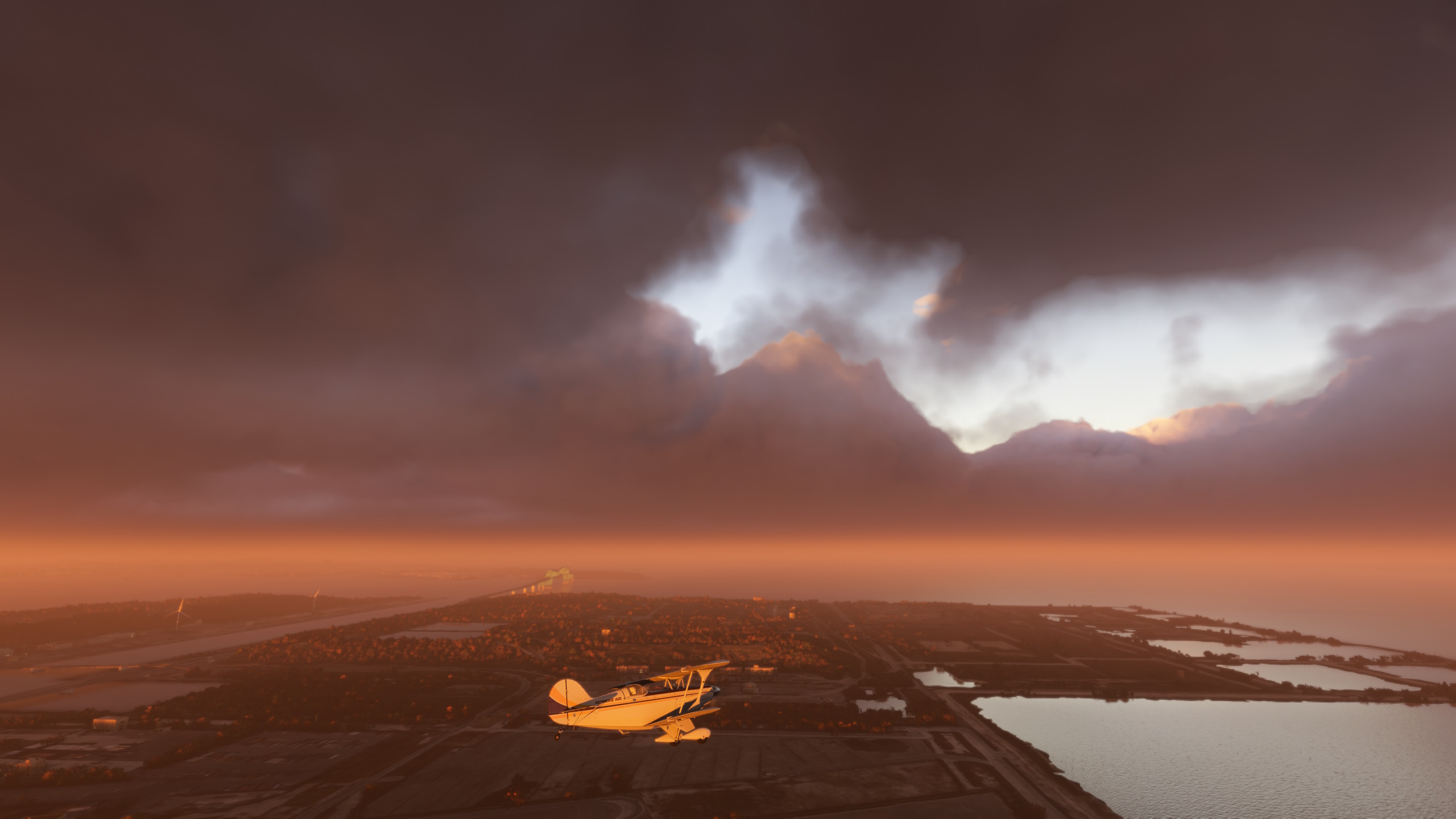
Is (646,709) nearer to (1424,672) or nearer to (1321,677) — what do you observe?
(1321,677)

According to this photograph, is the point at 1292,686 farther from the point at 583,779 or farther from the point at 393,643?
the point at 393,643

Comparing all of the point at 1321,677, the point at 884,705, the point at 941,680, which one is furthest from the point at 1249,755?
the point at 1321,677

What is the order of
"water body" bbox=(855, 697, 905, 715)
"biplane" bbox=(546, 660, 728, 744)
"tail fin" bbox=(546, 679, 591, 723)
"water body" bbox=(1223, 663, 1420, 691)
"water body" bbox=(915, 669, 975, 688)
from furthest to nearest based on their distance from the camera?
1. "water body" bbox=(1223, 663, 1420, 691)
2. "water body" bbox=(915, 669, 975, 688)
3. "water body" bbox=(855, 697, 905, 715)
4. "tail fin" bbox=(546, 679, 591, 723)
5. "biplane" bbox=(546, 660, 728, 744)

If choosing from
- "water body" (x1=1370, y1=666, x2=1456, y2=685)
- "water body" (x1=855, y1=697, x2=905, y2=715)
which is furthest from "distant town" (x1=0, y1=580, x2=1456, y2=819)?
"water body" (x1=1370, y1=666, x2=1456, y2=685)

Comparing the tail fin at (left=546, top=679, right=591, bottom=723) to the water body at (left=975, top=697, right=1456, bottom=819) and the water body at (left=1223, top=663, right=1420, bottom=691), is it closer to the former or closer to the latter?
the water body at (left=975, top=697, right=1456, bottom=819)

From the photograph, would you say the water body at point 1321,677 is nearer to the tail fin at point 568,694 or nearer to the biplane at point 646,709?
the biplane at point 646,709

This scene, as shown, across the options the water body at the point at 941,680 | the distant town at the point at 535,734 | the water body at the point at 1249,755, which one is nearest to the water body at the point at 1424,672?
the distant town at the point at 535,734
